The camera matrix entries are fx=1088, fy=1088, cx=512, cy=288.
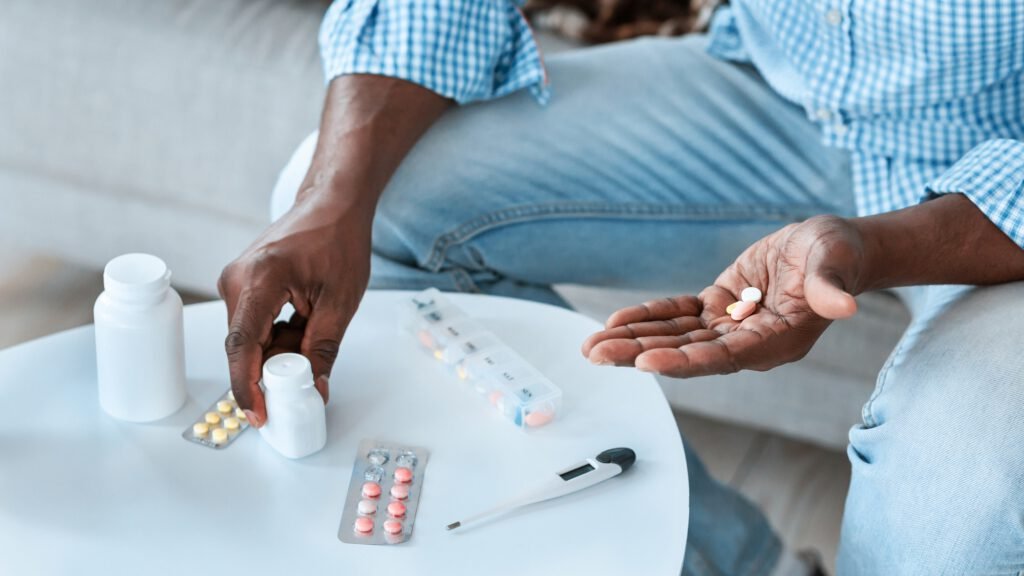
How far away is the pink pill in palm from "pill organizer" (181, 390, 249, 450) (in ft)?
1.17

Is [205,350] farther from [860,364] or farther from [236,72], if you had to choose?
[860,364]

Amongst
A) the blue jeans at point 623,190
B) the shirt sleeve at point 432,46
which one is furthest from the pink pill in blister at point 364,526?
the shirt sleeve at point 432,46

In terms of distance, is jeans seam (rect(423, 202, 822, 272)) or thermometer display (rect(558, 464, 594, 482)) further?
jeans seam (rect(423, 202, 822, 272))

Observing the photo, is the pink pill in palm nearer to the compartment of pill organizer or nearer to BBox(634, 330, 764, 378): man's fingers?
BBox(634, 330, 764, 378): man's fingers

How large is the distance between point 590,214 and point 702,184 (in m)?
0.11

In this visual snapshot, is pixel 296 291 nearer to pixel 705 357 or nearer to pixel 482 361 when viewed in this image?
pixel 482 361

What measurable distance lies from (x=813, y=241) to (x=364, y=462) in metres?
0.35

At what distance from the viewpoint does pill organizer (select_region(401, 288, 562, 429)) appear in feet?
2.59

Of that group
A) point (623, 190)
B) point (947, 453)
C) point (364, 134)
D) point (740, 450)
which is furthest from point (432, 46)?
point (740, 450)

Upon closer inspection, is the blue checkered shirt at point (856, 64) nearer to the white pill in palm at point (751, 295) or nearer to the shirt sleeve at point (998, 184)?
the shirt sleeve at point (998, 184)

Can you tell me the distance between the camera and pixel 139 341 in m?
0.73

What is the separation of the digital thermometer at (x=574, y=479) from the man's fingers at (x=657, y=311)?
0.09 meters

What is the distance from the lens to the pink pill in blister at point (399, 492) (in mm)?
716

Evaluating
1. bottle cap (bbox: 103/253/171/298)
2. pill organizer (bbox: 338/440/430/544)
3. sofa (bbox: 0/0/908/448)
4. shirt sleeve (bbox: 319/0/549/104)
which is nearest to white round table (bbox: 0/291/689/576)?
pill organizer (bbox: 338/440/430/544)
